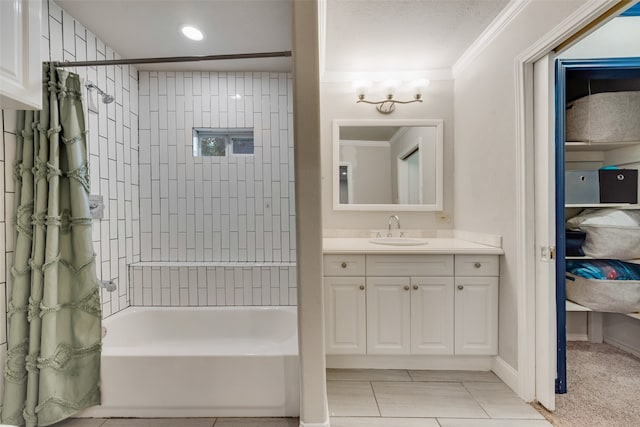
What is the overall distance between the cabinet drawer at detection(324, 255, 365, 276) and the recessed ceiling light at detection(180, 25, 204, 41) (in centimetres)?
172

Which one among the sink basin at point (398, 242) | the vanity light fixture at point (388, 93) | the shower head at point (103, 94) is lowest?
the sink basin at point (398, 242)

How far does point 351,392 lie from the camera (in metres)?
1.85

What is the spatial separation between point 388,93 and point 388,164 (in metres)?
0.60

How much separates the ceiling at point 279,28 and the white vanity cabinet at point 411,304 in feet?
5.00

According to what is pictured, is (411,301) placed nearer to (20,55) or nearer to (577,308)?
(577,308)

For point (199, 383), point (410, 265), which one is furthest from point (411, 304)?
point (199, 383)

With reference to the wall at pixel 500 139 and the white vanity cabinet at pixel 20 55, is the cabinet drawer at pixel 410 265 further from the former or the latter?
the white vanity cabinet at pixel 20 55

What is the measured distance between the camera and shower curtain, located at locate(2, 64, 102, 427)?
142 centimetres

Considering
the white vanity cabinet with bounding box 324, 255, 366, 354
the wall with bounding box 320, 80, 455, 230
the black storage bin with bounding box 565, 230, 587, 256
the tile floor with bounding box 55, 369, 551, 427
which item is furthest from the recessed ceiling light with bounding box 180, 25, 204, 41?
the black storage bin with bounding box 565, 230, 587, 256

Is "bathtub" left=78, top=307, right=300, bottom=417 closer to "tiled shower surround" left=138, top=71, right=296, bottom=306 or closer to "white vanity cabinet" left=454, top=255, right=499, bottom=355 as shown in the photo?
"tiled shower surround" left=138, top=71, right=296, bottom=306

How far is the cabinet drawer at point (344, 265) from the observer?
80.4 inches

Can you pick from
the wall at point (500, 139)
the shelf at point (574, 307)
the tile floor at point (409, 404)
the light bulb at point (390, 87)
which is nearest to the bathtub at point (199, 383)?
the tile floor at point (409, 404)

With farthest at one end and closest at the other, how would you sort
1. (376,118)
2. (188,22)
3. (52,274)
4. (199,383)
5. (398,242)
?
(376,118) < (398,242) < (188,22) < (199,383) < (52,274)

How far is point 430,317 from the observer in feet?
6.63
